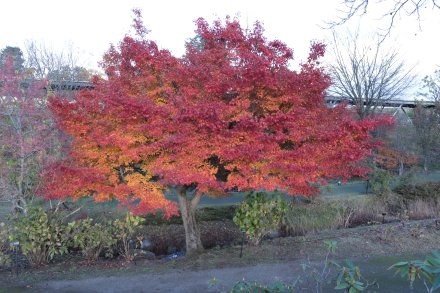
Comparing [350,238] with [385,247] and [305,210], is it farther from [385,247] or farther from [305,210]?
[305,210]

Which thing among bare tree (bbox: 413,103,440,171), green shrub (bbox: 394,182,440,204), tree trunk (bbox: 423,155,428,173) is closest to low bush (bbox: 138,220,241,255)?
green shrub (bbox: 394,182,440,204)

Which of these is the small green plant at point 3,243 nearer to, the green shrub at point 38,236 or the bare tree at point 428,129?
the green shrub at point 38,236

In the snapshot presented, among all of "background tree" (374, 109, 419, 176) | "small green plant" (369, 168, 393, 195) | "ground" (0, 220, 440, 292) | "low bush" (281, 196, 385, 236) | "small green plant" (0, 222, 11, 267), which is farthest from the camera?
"background tree" (374, 109, 419, 176)

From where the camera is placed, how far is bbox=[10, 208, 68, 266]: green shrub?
780cm

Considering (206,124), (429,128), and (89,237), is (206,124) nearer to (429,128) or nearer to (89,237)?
(89,237)

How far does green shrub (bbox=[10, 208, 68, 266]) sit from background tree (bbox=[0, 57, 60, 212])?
1.69 ft

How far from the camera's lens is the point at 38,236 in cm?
791

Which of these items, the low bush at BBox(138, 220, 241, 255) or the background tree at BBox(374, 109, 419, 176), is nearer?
the low bush at BBox(138, 220, 241, 255)

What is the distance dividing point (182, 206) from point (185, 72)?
324cm

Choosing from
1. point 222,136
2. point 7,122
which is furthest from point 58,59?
point 222,136

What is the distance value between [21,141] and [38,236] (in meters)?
1.88

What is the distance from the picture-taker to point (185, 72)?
716cm

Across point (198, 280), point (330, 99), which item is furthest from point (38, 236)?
point (330, 99)

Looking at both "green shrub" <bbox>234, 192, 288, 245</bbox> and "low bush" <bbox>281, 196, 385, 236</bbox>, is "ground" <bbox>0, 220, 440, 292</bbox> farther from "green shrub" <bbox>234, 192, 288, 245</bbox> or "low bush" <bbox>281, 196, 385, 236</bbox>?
"low bush" <bbox>281, 196, 385, 236</bbox>
